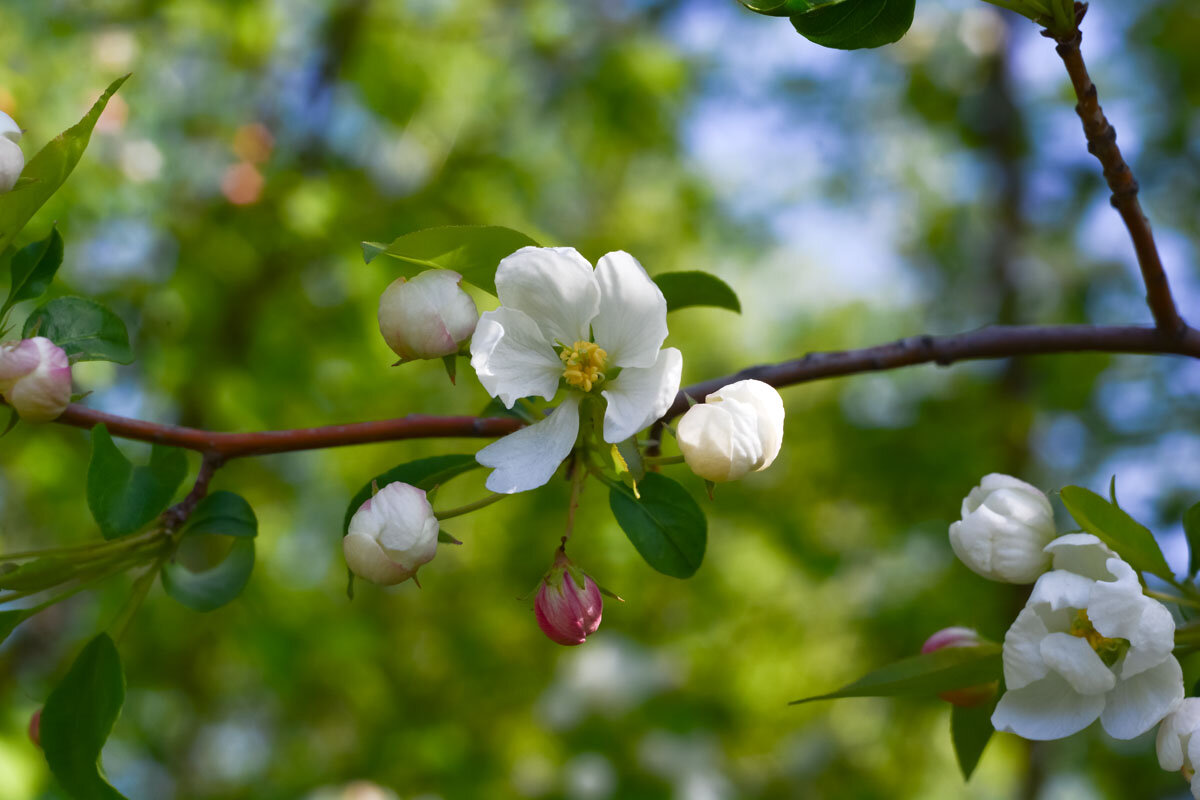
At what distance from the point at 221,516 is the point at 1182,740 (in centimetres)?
77

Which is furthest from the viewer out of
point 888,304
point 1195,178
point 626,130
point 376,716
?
Result: point 888,304

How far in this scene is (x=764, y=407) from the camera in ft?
2.25

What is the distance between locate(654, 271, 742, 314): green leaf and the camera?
863mm

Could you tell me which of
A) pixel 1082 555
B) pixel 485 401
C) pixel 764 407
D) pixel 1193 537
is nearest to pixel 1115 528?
pixel 1082 555

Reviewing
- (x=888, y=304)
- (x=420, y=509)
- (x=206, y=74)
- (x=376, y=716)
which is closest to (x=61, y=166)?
(x=420, y=509)

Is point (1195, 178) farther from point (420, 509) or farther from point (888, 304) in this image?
point (420, 509)

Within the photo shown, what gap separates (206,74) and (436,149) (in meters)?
0.79

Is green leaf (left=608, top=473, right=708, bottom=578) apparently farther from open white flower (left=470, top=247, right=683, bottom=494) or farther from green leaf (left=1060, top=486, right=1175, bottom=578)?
green leaf (left=1060, top=486, right=1175, bottom=578)

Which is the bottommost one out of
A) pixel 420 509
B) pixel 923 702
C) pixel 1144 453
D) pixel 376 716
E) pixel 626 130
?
pixel 376 716

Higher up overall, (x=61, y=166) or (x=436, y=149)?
(x=61, y=166)

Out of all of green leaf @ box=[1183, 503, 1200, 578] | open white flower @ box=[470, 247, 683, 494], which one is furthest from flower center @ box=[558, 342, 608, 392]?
green leaf @ box=[1183, 503, 1200, 578]

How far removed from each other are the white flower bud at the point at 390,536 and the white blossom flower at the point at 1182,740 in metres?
0.54

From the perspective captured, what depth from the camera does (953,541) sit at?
0.76m

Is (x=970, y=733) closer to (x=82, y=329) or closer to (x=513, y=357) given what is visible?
(x=513, y=357)
